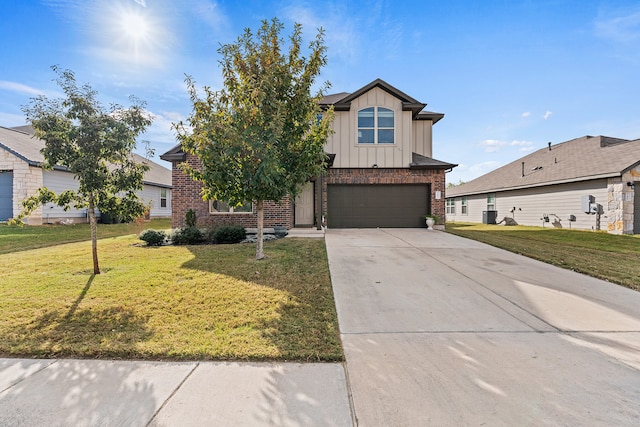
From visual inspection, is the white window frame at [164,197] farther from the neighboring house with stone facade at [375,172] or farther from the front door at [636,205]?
the front door at [636,205]

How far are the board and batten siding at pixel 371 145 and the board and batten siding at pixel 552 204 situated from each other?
9855mm

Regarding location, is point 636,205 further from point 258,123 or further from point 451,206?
point 258,123

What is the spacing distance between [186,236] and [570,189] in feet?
64.1

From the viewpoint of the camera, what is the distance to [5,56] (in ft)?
31.1

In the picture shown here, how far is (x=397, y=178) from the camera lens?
13.4 metres

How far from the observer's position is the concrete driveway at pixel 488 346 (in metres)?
2.12

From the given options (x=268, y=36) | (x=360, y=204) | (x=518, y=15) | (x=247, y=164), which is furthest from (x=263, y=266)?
A: (x=518, y=15)

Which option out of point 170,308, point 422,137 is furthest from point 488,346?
point 422,137

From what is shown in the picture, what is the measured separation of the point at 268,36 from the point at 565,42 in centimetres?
1057

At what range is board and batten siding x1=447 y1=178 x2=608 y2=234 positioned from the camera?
46.2 feet

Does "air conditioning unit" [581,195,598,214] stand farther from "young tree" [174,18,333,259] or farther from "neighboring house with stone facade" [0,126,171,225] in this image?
"neighboring house with stone facade" [0,126,171,225]

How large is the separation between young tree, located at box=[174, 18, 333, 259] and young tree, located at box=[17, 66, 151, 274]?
1.23 meters

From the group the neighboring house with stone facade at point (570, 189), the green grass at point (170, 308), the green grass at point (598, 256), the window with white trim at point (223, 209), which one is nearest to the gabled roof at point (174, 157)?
the window with white trim at point (223, 209)

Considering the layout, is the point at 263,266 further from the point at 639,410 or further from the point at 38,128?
the point at 639,410
